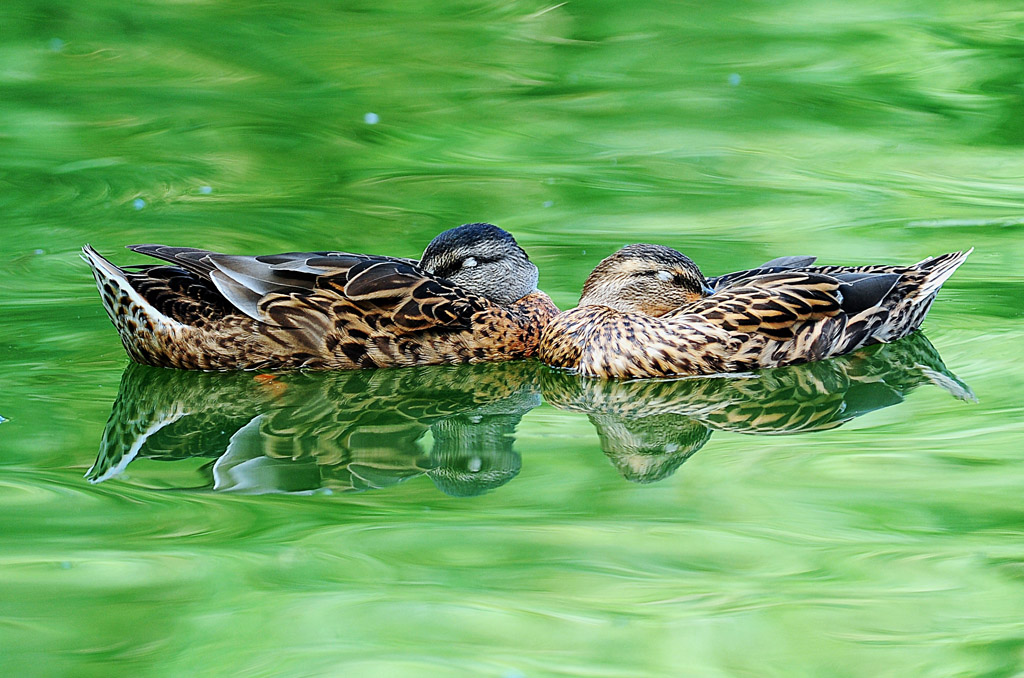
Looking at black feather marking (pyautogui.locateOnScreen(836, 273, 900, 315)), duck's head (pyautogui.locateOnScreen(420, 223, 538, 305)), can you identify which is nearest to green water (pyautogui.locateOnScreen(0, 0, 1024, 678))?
black feather marking (pyautogui.locateOnScreen(836, 273, 900, 315))

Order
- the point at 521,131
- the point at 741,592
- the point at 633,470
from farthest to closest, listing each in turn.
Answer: the point at 521,131, the point at 633,470, the point at 741,592

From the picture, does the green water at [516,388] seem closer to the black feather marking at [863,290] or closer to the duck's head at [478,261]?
the black feather marking at [863,290]

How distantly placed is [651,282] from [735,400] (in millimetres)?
1129

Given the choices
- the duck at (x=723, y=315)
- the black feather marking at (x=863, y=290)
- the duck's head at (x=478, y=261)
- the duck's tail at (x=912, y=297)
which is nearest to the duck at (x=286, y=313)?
the duck's head at (x=478, y=261)

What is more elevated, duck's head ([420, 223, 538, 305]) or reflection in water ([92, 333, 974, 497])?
duck's head ([420, 223, 538, 305])

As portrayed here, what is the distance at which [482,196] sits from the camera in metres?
10.9

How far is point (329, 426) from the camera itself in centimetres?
674

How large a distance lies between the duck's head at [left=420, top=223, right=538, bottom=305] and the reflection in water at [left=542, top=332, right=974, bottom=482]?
2.63 feet

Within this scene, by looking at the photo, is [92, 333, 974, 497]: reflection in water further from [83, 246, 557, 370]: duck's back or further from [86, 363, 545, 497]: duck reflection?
[83, 246, 557, 370]: duck's back

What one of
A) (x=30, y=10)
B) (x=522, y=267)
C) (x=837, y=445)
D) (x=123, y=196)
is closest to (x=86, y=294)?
(x=123, y=196)

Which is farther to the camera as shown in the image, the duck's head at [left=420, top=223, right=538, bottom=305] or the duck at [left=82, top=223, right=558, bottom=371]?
the duck's head at [left=420, top=223, right=538, bottom=305]

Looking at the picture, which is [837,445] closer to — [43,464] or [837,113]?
[43,464]

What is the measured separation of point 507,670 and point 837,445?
245 centimetres

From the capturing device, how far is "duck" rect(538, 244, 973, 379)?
740 centimetres
